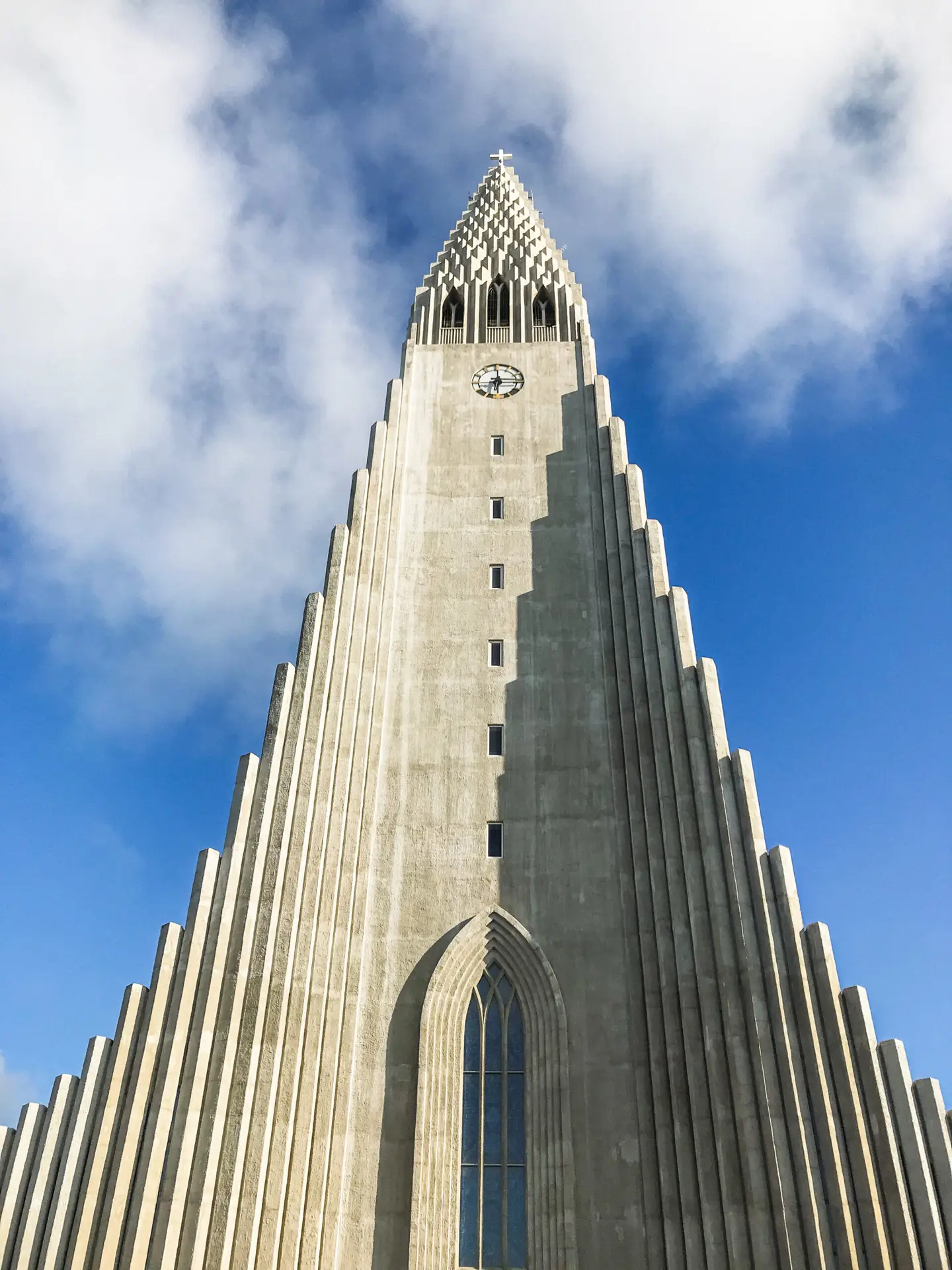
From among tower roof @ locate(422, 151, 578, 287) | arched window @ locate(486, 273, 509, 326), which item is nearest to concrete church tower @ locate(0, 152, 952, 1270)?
arched window @ locate(486, 273, 509, 326)

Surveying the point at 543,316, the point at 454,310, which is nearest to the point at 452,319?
the point at 454,310

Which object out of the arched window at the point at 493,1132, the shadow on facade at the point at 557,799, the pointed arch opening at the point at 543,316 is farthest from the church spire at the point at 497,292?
the arched window at the point at 493,1132

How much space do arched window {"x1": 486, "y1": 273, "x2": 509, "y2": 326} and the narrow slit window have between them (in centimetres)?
2074

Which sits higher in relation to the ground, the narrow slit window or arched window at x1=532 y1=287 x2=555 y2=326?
arched window at x1=532 y1=287 x2=555 y2=326

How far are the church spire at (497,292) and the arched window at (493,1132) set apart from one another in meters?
23.7

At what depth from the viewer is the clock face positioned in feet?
123

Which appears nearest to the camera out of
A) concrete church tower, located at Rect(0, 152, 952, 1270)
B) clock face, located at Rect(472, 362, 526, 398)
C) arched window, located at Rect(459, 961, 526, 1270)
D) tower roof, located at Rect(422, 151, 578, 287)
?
concrete church tower, located at Rect(0, 152, 952, 1270)

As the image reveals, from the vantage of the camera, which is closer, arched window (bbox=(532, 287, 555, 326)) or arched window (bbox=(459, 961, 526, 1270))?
arched window (bbox=(459, 961, 526, 1270))

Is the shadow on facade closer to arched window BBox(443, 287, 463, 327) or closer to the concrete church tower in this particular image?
the concrete church tower

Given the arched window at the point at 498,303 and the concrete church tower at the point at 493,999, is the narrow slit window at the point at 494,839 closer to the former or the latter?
the concrete church tower at the point at 493,999

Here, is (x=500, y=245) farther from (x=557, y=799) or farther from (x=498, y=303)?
(x=557, y=799)

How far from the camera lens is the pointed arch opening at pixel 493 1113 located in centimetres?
2225

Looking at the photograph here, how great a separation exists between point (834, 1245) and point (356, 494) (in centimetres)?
2282

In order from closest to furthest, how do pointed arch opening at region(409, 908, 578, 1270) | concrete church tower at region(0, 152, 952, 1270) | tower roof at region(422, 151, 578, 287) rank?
concrete church tower at region(0, 152, 952, 1270)
pointed arch opening at region(409, 908, 578, 1270)
tower roof at region(422, 151, 578, 287)
